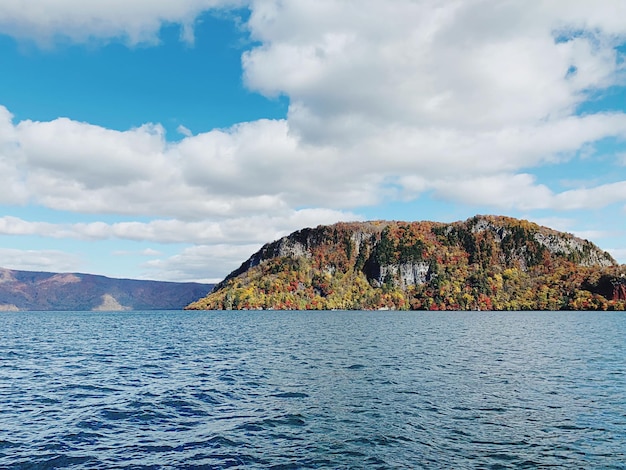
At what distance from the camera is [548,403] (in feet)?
132

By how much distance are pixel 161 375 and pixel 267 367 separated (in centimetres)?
1382

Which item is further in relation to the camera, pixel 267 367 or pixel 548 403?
pixel 267 367

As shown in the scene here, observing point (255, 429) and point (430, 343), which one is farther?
point (430, 343)

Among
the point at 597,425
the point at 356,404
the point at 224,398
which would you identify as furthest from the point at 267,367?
the point at 597,425

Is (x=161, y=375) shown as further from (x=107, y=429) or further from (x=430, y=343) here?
(x=430, y=343)

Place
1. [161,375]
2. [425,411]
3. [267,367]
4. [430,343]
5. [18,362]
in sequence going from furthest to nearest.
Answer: [430,343] < [18,362] < [267,367] < [161,375] < [425,411]

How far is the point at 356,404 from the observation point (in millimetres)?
39656

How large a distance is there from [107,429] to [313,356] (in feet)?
141

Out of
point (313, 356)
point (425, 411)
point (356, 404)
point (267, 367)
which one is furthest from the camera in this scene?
point (313, 356)

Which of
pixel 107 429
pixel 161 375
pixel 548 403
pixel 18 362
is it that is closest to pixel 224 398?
pixel 107 429

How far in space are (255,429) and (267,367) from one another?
2881 centimetres

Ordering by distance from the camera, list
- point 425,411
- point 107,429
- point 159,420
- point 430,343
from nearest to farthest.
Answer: point 107,429 < point 159,420 < point 425,411 < point 430,343

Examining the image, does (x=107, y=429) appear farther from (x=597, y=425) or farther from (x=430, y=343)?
(x=430, y=343)

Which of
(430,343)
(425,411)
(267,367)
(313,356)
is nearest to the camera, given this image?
(425,411)
